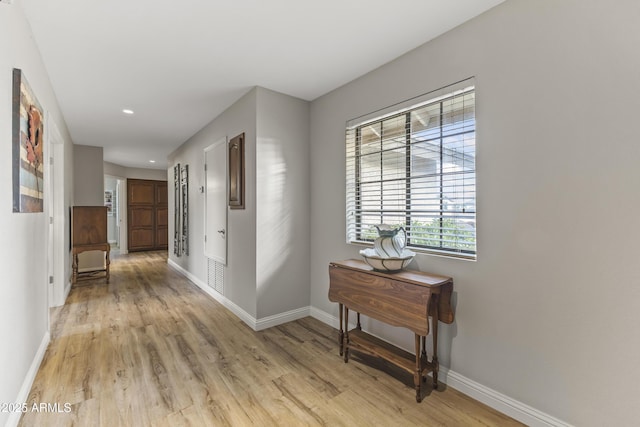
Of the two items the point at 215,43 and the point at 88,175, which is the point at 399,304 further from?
the point at 88,175

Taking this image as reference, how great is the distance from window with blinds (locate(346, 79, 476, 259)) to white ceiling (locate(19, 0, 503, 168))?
46 centimetres

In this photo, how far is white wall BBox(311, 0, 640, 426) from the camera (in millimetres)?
1349

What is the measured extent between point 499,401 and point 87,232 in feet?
18.0

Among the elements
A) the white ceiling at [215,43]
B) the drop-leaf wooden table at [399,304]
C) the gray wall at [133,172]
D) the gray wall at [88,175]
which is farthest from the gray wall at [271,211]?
the gray wall at [133,172]

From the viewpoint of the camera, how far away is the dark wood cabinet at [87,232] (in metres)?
4.50

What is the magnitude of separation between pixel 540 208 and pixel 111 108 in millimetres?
4194

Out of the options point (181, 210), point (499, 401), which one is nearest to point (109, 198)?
point (181, 210)

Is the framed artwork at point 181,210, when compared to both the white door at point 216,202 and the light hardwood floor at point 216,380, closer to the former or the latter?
the white door at point 216,202

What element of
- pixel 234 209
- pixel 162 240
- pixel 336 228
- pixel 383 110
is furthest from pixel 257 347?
pixel 162 240

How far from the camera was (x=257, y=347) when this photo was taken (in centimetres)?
253

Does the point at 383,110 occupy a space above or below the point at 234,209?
above

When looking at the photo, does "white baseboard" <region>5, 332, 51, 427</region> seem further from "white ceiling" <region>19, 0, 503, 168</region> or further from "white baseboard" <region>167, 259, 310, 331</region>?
"white ceiling" <region>19, 0, 503, 168</region>

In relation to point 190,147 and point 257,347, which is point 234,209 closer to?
point 257,347

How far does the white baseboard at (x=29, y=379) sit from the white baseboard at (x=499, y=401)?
2.42 meters
